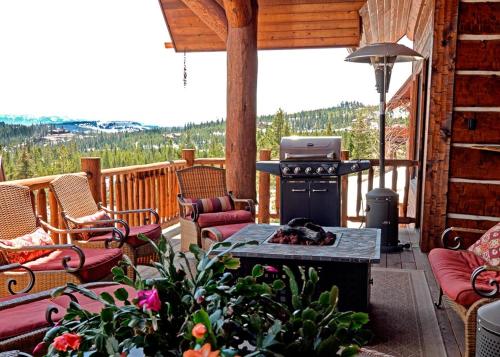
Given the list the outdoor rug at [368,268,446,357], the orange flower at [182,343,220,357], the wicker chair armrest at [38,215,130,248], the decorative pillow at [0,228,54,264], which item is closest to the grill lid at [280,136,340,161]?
the outdoor rug at [368,268,446,357]

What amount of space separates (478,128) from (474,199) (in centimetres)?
68

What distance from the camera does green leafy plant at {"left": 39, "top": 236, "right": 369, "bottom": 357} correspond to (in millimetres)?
982

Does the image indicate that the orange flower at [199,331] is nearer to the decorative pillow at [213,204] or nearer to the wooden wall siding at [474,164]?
the decorative pillow at [213,204]

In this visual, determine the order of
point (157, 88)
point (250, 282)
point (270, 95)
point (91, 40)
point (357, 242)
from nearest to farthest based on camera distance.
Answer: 1. point (250, 282)
2. point (357, 242)
3. point (91, 40)
4. point (157, 88)
5. point (270, 95)

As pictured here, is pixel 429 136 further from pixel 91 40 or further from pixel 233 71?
pixel 91 40

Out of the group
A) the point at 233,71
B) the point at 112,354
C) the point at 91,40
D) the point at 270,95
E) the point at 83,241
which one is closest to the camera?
the point at 112,354

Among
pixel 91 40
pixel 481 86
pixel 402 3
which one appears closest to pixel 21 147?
pixel 91 40

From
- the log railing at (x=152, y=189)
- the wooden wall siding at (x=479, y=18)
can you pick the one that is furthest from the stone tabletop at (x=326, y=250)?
the wooden wall siding at (x=479, y=18)

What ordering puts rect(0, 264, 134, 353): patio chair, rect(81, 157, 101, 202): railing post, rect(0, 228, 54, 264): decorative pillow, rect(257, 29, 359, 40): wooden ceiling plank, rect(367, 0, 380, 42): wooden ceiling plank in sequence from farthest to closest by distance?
rect(367, 0, 380, 42): wooden ceiling plank → rect(257, 29, 359, 40): wooden ceiling plank → rect(81, 157, 101, 202): railing post → rect(0, 228, 54, 264): decorative pillow → rect(0, 264, 134, 353): patio chair

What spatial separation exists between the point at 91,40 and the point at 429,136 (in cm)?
416

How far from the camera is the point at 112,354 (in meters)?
0.97

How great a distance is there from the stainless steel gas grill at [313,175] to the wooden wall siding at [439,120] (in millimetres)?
658

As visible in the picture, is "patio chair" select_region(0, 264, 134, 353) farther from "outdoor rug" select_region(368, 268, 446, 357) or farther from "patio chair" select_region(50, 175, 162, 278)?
"outdoor rug" select_region(368, 268, 446, 357)

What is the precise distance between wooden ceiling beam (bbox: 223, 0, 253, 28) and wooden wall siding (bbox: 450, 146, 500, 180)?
240 centimetres
